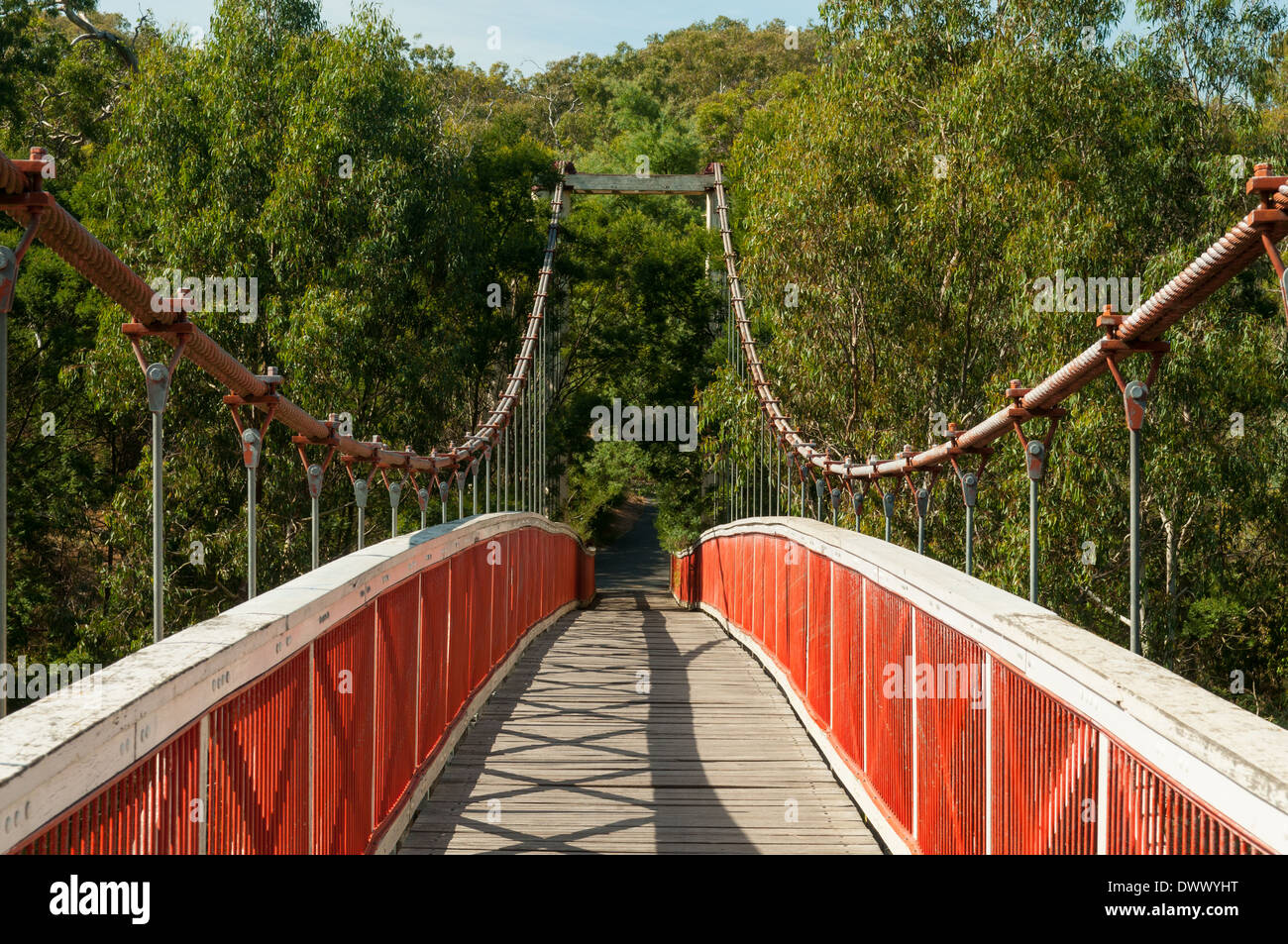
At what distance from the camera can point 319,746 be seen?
292 cm

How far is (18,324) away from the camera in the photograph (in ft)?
61.5

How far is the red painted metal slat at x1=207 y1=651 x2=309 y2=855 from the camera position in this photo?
2.16 meters

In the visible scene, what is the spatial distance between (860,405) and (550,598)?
17.1 feet

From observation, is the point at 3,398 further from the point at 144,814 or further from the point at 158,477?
the point at 144,814

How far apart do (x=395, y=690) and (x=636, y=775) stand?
1.29 meters

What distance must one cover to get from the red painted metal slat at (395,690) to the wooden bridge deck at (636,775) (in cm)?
22

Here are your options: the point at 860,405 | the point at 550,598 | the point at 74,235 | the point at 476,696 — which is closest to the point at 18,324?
the point at 550,598

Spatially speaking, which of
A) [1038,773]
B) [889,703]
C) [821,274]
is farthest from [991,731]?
[821,274]

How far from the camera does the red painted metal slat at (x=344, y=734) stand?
293cm

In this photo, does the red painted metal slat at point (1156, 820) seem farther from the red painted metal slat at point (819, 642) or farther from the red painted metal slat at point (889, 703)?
the red painted metal slat at point (819, 642)

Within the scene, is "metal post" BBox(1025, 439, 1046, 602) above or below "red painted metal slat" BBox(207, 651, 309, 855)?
above

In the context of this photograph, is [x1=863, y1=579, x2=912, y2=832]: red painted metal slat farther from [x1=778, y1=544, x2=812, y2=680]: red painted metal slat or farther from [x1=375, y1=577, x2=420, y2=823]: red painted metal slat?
[x1=778, y1=544, x2=812, y2=680]: red painted metal slat

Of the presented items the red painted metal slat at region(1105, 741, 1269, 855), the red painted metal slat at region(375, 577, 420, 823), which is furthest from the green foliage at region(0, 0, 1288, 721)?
the red painted metal slat at region(1105, 741, 1269, 855)

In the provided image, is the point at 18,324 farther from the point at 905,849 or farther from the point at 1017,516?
the point at 905,849
